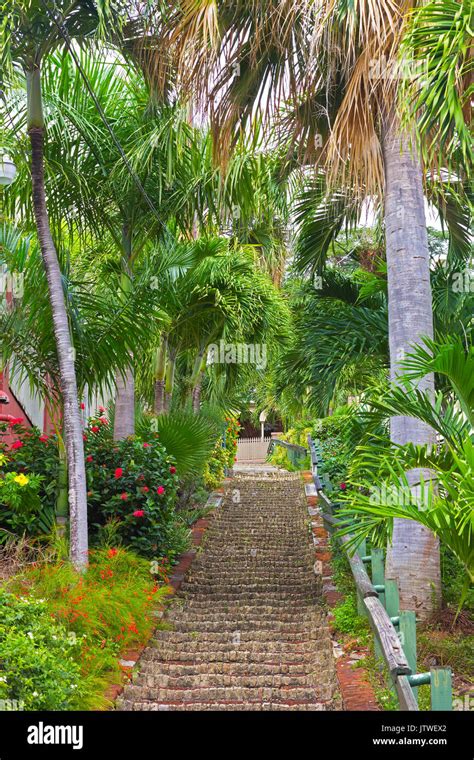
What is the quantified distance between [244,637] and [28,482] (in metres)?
2.33

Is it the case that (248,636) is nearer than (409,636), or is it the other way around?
(409,636)

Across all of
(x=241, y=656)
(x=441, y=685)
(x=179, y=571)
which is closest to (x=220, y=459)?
(x=179, y=571)

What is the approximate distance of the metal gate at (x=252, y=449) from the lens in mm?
34562

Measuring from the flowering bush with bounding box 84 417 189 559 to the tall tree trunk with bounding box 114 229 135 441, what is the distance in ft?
1.79

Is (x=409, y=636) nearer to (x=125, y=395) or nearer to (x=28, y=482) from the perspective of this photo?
(x=28, y=482)

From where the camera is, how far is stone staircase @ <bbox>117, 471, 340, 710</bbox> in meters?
5.76

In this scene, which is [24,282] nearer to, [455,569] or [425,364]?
[425,364]

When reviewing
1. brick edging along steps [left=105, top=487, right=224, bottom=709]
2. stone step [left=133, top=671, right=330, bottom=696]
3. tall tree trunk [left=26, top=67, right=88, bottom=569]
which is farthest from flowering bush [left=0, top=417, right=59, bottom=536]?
stone step [left=133, top=671, right=330, bottom=696]

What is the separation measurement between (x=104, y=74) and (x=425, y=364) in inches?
229

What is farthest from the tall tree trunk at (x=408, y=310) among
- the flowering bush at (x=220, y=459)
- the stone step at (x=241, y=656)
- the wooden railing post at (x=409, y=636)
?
the flowering bush at (x=220, y=459)

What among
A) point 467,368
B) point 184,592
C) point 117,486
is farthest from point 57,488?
point 467,368

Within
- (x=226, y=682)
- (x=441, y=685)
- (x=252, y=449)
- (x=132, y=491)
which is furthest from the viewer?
(x=252, y=449)

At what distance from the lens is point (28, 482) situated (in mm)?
7398

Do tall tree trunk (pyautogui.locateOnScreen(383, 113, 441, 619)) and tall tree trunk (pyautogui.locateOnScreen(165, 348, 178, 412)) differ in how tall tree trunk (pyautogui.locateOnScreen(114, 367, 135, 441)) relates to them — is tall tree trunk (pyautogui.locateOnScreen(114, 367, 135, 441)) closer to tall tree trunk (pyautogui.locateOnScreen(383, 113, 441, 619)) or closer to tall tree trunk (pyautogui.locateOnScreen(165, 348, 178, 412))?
tall tree trunk (pyautogui.locateOnScreen(165, 348, 178, 412))
